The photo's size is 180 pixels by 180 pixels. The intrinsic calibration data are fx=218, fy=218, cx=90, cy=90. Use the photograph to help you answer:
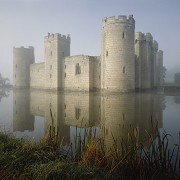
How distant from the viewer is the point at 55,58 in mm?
31266

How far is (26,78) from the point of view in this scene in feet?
133

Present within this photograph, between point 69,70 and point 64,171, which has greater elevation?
point 69,70

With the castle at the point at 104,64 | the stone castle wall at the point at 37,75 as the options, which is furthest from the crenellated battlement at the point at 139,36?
the stone castle wall at the point at 37,75

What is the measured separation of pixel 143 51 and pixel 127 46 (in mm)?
5596

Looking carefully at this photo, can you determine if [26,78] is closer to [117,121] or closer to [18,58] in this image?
[18,58]

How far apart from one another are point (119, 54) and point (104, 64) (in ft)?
7.10

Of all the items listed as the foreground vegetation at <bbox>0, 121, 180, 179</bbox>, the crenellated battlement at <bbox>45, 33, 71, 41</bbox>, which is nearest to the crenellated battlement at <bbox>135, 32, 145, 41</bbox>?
the crenellated battlement at <bbox>45, 33, 71, 41</bbox>

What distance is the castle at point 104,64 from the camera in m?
23.2

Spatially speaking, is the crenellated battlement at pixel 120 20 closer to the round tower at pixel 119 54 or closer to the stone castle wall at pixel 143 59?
the round tower at pixel 119 54

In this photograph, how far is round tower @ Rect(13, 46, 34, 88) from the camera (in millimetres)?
40250

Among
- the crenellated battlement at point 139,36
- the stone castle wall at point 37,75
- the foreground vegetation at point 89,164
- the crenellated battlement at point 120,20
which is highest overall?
the crenellated battlement at point 120,20

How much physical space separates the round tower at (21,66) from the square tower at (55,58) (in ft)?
28.3

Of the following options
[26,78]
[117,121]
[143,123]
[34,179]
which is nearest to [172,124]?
[143,123]

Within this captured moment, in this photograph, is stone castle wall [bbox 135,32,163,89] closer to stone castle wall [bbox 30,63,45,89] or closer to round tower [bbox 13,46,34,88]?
stone castle wall [bbox 30,63,45,89]
